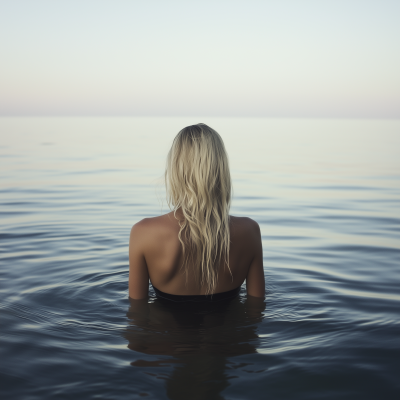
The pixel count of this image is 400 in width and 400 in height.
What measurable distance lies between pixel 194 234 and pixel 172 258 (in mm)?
267

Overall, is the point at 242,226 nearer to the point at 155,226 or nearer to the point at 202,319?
the point at 155,226

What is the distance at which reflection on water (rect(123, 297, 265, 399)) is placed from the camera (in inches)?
113

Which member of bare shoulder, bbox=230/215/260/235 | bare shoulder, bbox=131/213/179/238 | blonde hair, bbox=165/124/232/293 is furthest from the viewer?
bare shoulder, bbox=230/215/260/235

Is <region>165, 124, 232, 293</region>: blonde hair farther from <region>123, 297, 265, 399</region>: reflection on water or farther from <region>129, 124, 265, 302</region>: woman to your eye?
<region>123, 297, 265, 399</region>: reflection on water

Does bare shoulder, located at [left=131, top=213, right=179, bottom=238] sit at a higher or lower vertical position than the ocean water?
higher

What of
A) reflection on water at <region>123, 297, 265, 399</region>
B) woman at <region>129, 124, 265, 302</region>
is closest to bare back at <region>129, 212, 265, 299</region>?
woman at <region>129, 124, 265, 302</region>

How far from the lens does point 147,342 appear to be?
3436mm

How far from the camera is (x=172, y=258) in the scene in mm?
3381

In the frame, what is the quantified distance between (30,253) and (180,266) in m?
3.75

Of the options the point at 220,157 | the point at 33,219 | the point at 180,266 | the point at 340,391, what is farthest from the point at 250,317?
the point at 33,219

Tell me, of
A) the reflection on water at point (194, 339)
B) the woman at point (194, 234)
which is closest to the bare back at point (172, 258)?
the woman at point (194, 234)

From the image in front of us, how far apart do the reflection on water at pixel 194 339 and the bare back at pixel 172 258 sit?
0.20 meters

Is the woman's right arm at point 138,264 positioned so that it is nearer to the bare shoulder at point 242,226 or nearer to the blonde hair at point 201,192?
the blonde hair at point 201,192

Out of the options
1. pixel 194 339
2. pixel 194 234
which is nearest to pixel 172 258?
pixel 194 234
